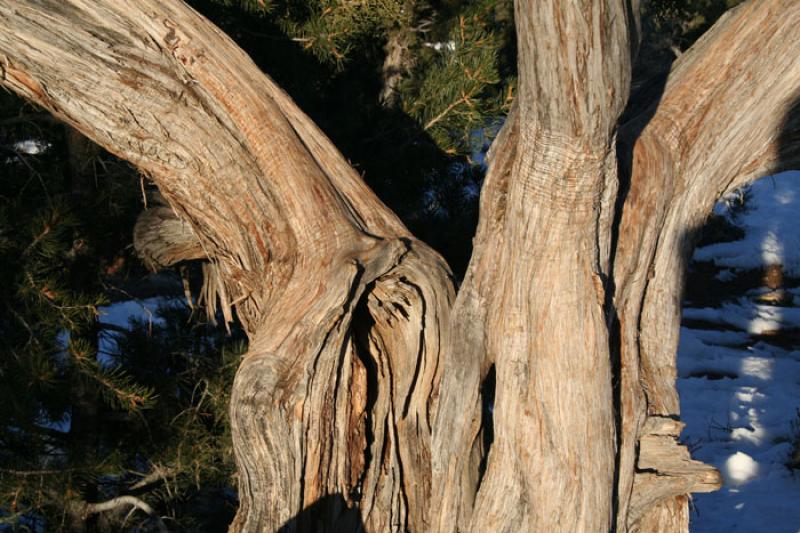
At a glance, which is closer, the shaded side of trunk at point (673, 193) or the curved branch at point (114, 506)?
the shaded side of trunk at point (673, 193)

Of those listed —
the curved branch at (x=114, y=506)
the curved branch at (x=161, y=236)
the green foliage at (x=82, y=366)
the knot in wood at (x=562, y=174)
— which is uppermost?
the knot in wood at (x=562, y=174)

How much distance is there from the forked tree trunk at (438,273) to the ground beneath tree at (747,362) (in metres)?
1.93

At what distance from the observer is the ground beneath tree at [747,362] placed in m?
6.84

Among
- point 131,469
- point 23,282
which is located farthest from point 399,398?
point 131,469

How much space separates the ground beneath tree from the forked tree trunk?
6.34 feet

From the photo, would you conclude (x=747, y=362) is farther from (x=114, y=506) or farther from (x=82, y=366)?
(x=82, y=366)

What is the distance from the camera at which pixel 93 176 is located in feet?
16.4

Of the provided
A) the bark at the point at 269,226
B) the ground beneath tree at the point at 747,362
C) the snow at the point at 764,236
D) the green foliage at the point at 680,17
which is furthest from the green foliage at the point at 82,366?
the snow at the point at 764,236

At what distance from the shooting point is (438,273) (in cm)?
368

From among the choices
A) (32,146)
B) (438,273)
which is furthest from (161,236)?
(32,146)

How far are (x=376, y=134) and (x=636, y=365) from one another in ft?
6.90

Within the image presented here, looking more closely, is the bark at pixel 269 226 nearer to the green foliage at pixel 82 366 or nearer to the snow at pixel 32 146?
the green foliage at pixel 82 366

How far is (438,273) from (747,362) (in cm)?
693

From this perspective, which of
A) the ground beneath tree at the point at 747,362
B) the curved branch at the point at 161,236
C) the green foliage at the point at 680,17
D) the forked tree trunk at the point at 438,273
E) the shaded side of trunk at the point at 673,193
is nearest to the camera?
the forked tree trunk at the point at 438,273
